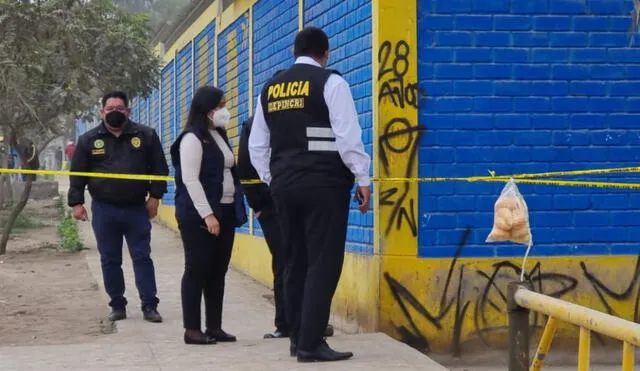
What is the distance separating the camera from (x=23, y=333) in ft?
29.0

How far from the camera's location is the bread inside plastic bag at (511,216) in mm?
5398

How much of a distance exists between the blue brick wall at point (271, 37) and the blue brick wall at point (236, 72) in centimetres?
53

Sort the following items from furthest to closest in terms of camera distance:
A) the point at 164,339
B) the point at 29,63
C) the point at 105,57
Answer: the point at 105,57, the point at 29,63, the point at 164,339

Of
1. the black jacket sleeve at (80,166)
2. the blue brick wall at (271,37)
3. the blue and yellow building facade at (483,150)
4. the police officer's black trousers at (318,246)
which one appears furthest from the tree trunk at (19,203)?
the police officer's black trousers at (318,246)

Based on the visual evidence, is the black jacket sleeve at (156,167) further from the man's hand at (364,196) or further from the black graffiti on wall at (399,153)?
the man's hand at (364,196)

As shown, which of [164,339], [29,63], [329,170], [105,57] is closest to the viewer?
[329,170]

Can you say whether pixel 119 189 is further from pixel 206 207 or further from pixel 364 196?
pixel 364 196

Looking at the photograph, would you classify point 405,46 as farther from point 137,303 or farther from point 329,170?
point 137,303

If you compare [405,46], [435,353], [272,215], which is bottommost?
[435,353]

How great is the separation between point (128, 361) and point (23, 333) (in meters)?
2.48

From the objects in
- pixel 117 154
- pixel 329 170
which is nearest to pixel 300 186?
pixel 329 170

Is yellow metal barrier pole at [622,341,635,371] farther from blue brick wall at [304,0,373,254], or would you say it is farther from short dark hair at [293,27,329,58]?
blue brick wall at [304,0,373,254]

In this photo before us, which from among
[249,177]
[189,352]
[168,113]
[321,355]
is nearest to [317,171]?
[321,355]

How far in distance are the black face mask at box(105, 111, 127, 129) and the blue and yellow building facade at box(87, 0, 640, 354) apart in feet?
6.18
